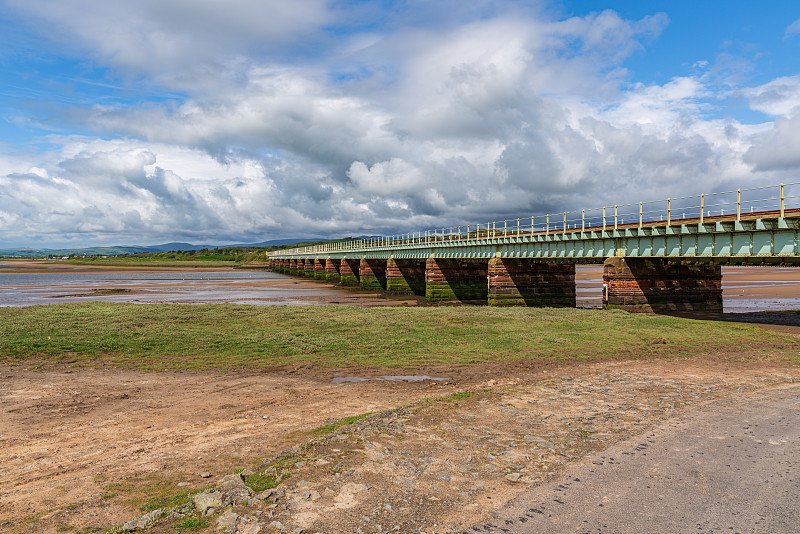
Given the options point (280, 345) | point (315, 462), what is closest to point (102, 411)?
point (315, 462)

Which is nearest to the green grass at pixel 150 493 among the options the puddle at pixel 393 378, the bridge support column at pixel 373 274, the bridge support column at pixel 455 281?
the puddle at pixel 393 378

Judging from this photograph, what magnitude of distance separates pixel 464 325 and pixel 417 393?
1284cm

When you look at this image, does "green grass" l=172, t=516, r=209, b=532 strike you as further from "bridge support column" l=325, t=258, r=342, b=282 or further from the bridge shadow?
"bridge support column" l=325, t=258, r=342, b=282

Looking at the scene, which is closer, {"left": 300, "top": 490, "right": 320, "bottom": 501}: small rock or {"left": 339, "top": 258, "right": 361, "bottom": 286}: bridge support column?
{"left": 300, "top": 490, "right": 320, "bottom": 501}: small rock

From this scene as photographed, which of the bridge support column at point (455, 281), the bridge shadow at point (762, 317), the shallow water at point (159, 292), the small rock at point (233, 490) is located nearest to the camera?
the small rock at point (233, 490)

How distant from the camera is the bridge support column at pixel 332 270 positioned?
98625mm

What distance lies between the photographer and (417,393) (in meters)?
13.3

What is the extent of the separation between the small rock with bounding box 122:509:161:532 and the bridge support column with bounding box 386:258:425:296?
59115mm

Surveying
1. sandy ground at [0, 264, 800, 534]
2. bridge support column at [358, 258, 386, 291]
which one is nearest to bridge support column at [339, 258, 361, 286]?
bridge support column at [358, 258, 386, 291]

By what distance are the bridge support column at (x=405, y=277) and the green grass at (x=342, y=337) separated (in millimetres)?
36168

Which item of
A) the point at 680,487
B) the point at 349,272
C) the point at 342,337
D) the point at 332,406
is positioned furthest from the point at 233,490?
the point at 349,272

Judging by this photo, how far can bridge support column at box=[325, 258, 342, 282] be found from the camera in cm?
9862

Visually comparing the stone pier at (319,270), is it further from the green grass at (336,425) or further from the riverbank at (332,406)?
the green grass at (336,425)

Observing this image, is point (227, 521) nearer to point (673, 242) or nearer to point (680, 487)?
point (680, 487)
